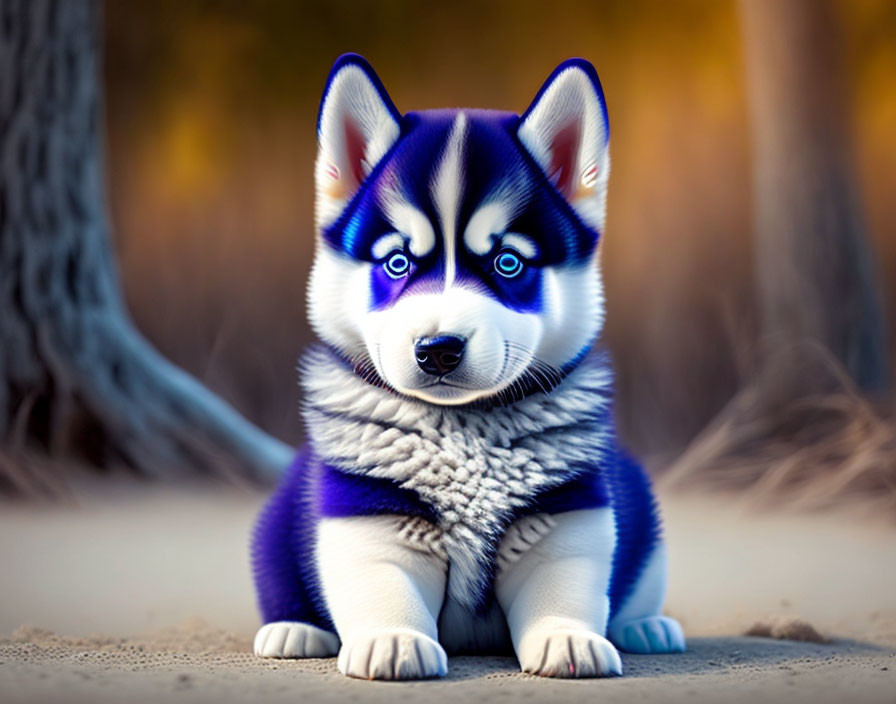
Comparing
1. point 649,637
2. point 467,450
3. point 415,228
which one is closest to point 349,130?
point 415,228

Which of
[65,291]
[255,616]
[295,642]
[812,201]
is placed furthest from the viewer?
[812,201]

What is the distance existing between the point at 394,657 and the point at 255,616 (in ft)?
4.18

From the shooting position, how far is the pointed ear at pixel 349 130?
2.31 m

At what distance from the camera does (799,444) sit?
16.7 feet

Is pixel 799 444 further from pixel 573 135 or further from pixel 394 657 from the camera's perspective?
pixel 394 657

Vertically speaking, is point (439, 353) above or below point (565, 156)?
below

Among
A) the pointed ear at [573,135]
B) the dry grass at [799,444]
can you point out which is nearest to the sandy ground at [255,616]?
the dry grass at [799,444]

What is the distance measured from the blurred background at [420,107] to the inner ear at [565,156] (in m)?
3.34

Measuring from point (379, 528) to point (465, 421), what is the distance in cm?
28

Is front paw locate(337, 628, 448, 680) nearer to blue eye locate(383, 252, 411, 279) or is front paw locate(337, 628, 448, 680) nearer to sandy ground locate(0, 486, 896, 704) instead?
sandy ground locate(0, 486, 896, 704)

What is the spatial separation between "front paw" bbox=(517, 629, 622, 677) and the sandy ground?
41mm

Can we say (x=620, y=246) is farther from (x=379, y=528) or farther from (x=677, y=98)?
(x=379, y=528)

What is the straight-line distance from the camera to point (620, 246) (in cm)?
625

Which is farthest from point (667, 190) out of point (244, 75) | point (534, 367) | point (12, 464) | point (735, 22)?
point (534, 367)
